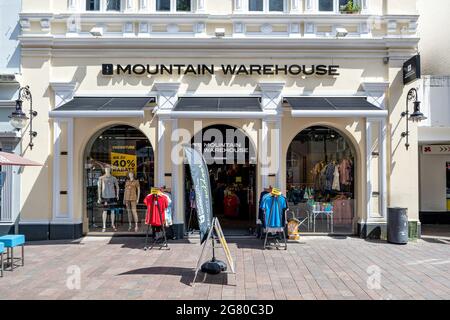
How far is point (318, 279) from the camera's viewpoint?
695cm

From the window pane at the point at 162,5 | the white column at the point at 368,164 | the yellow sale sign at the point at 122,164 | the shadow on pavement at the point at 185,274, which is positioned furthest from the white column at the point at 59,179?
the white column at the point at 368,164

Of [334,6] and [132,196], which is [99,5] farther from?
[334,6]

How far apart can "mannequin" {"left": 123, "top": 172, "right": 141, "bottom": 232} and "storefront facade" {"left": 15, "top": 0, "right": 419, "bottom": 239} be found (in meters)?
0.91

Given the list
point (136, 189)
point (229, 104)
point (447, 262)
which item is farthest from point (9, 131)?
point (447, 262)

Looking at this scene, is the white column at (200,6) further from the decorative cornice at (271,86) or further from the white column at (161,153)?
the white column at (161,153)

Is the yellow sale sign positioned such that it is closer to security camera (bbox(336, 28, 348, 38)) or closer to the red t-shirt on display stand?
the red t-shirt on display stand

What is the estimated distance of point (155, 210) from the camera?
31.4 ft

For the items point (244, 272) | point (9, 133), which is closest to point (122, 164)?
point (9, 133)

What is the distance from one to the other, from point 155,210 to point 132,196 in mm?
1757

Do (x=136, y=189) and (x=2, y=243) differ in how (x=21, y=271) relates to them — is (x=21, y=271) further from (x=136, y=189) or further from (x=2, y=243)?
(x=136, y=189)

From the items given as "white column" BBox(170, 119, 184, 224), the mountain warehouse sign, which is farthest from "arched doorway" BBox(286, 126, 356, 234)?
"white column" BBox(170, 119, 184, 224)

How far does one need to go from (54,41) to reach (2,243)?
5.99 meters

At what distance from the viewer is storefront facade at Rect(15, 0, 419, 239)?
34.7 ft

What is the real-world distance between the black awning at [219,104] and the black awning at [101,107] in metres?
1.01
